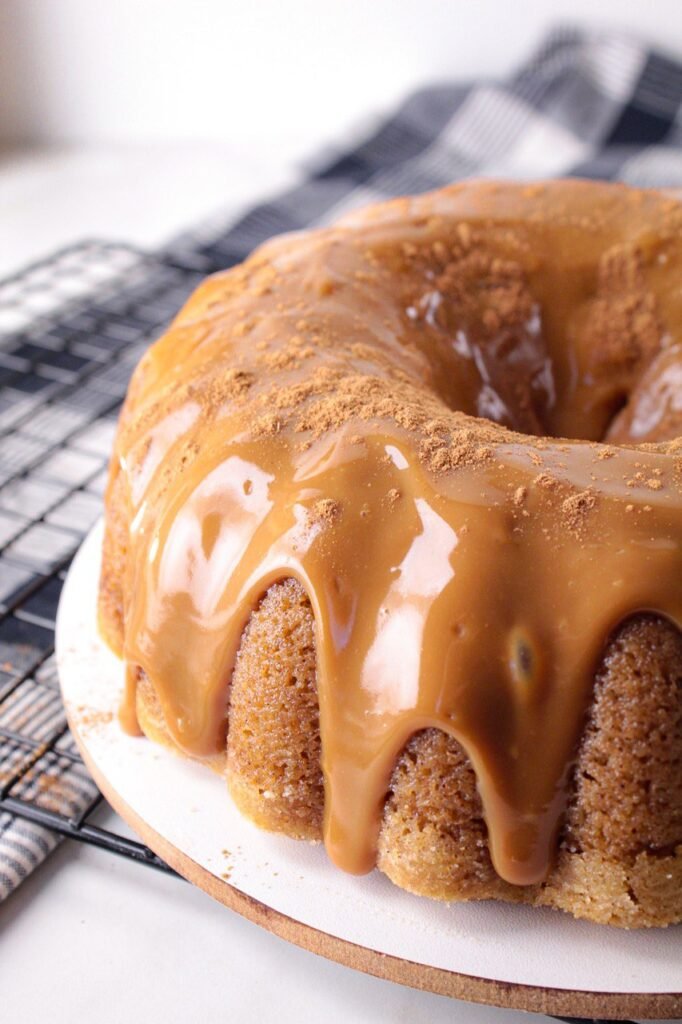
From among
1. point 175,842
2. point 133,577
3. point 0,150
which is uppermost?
point 133,577

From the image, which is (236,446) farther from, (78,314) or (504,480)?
(78,314)

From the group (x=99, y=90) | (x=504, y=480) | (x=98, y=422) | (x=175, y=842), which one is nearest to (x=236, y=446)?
(x=504, y=480)

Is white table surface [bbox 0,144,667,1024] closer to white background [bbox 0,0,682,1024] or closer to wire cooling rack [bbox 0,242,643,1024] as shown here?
wire cooling rack [bbox 0,242,643,1024]

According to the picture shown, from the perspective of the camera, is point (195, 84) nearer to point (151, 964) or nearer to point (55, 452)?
point (55, 452)

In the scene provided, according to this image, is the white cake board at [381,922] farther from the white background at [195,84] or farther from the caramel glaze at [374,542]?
the white background at [195,84]

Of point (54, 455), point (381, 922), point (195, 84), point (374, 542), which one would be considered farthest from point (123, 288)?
point (381, 922)
